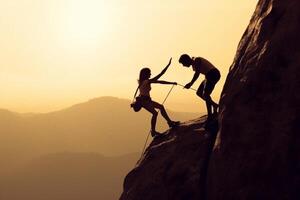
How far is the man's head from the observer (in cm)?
1741

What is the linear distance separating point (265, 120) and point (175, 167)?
19.2 ft

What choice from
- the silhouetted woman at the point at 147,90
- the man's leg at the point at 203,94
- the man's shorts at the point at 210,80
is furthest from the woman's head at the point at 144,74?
the man's shorts at the point at 210,80

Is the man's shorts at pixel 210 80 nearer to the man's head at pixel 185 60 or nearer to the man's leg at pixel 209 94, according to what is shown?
the man's leg at pixel 209 94

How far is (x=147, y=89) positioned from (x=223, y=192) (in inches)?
319

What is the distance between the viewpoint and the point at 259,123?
1323 centimetres

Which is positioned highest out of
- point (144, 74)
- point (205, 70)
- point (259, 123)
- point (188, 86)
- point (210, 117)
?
point (144, 74)

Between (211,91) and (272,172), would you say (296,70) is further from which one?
(211,91)

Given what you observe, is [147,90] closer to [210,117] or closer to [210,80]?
[210,117]

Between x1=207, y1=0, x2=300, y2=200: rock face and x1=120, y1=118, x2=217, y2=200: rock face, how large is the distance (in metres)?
1.65

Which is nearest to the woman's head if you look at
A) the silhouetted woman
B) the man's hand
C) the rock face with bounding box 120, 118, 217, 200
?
the silhouetted woman

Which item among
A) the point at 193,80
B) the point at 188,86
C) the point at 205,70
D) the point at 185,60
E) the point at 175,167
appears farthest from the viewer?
the point at 188,86

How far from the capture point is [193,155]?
57.7 feet

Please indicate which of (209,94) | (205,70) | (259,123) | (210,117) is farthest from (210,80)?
(259,123)

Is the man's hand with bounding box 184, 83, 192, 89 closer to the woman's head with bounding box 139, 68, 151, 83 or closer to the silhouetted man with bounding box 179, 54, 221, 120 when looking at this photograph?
the silhouetted man with bounding box 179, 54, 221, 120
